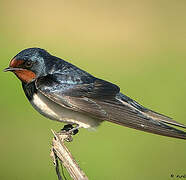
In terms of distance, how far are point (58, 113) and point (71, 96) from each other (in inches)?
4.8

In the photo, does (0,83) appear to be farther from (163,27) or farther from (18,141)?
(163,27)

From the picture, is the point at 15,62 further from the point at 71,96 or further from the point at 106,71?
→ the point at 106,71

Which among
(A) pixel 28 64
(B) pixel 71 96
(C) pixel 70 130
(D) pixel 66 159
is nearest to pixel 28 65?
(A) pixel 28 64

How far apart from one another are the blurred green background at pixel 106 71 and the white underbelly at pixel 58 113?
113 cm

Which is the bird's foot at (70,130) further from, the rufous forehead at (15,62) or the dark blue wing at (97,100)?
the rufous forehead at (15,62)

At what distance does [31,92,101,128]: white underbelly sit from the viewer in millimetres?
3250

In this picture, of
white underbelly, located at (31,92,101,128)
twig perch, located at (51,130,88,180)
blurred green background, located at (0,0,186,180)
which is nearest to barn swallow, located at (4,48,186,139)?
white underbelly, located at (31,92,101,128)

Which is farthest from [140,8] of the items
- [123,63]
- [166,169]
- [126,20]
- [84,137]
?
[166,169]

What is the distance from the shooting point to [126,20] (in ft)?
26.0

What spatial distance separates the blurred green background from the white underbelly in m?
1.13

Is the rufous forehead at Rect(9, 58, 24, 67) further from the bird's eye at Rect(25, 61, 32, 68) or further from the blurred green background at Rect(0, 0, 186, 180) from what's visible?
the blurred green background at Rect(0, 0, 186, 180)

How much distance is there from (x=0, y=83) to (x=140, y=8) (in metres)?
2.95

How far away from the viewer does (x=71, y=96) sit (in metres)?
3.30

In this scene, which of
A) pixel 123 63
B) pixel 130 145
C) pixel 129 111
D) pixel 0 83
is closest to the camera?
pixel 129 111
